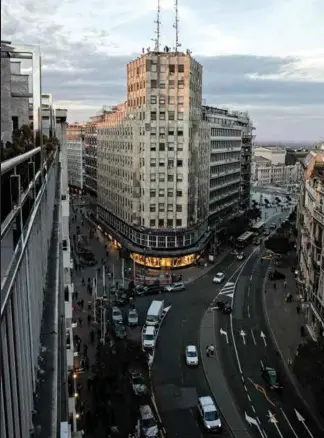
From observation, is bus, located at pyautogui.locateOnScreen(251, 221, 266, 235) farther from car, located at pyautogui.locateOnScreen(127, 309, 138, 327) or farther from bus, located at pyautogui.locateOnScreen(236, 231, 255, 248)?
car, located at pyautogui.locateOnScreen(127, 309, 138, 327)

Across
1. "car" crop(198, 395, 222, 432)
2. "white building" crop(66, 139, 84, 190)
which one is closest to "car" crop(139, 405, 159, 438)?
"car" crop(198, 395, 222, 432)

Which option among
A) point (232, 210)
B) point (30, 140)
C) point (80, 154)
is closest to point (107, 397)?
point (30, 140)

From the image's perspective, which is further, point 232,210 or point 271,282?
point 232,210

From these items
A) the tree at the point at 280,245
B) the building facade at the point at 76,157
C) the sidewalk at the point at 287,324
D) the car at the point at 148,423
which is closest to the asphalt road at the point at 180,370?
the car at the point at 148,423

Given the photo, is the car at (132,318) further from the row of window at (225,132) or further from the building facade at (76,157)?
the building facade at (76,157)

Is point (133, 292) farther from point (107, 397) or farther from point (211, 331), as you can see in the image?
point (107, 397)

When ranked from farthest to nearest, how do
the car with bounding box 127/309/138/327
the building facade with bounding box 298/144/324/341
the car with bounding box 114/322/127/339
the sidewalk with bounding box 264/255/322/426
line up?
the car with bounding box 127/309/138/327
the car with bounding box 114/322/127/339
the building facade with bounding box 298/144/324/341
the sidewalk with bounding box 264/255/322/426

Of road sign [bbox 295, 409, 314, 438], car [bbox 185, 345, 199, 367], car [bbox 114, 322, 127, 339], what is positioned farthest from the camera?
car [bbox 114, 322, 127, 339]
